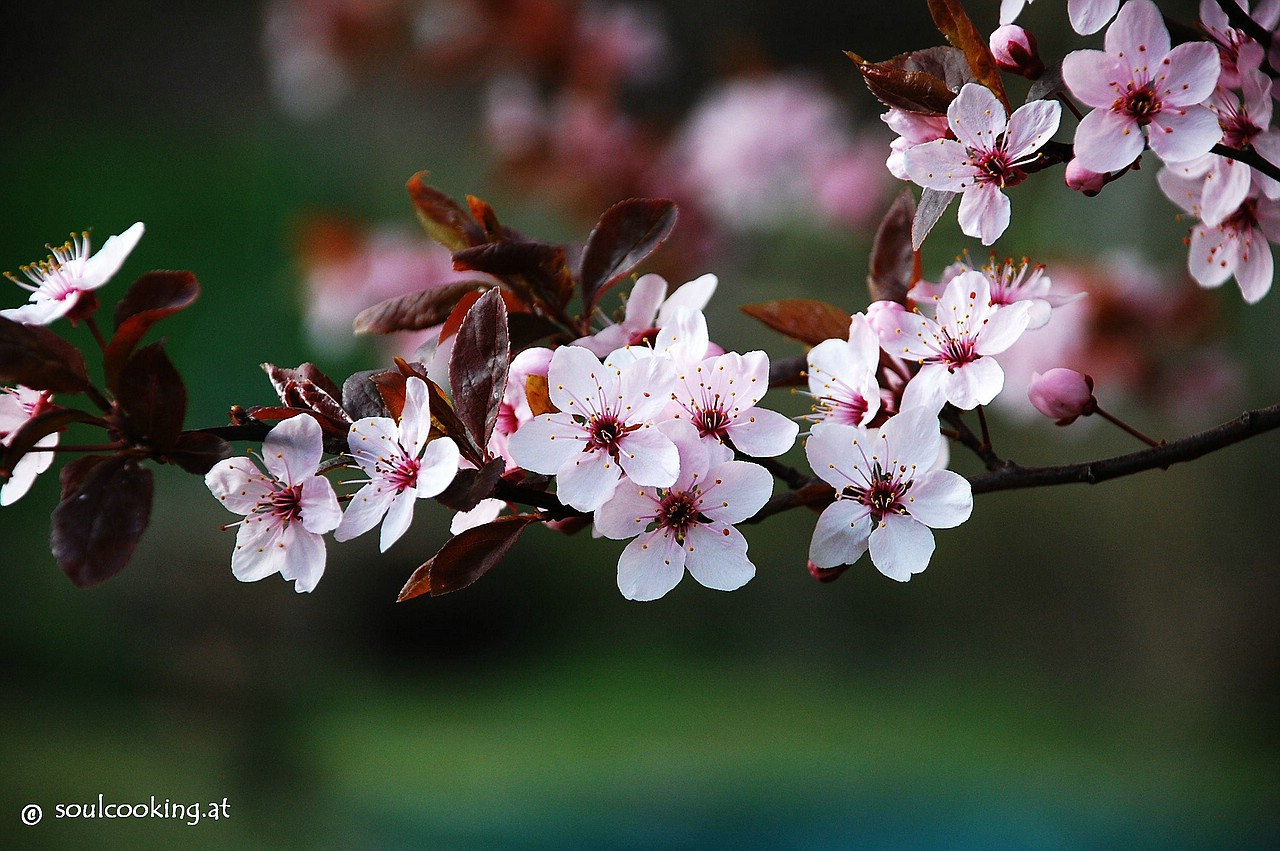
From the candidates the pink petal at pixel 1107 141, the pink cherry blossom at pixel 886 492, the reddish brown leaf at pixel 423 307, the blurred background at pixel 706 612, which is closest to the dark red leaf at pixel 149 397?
the reddish brown leaf at pixel 423 307

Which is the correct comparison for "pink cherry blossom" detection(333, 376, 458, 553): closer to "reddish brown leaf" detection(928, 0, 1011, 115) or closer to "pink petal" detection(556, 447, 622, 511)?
"pink petal" detection(556, 447, 622, 511)

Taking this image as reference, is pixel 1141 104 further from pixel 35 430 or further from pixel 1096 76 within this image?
pixel 35 430

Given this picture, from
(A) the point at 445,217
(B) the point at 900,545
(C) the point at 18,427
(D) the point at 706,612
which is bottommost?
(B) the point at 900,545

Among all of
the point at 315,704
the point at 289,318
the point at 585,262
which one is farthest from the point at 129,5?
the point at 585,262

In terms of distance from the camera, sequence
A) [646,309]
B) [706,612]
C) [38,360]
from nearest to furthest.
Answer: [38,360] → [646,309] → [706,612]

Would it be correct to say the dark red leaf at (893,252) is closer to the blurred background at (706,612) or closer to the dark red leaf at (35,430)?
the dark red leaf at (35,430)

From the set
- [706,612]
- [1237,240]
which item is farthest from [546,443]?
[706,612]
